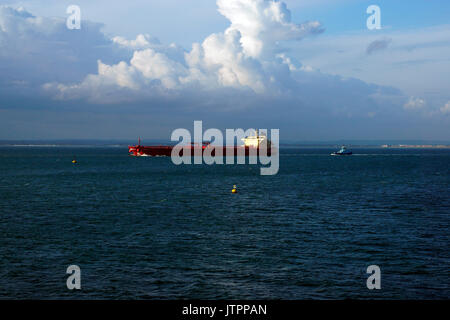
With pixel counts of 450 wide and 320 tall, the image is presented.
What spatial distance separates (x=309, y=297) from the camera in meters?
20.9

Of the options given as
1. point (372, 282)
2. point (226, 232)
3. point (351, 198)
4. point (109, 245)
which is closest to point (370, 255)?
point (372, 282)

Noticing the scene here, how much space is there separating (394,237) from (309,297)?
1635 centimetres

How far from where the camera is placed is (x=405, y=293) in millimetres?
21719

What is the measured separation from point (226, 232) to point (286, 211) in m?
14.0

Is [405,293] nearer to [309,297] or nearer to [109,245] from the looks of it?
[309,297]

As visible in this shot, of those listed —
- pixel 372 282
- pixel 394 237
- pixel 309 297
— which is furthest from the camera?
pixel 394 237

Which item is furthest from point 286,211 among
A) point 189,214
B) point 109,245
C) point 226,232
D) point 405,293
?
point 405,293

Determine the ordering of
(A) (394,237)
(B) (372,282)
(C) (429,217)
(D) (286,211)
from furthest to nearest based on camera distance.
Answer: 1. (D) (286,211)
2. (C) (429,217)
3. (A) (394,237)
4. (B) (372,282)
